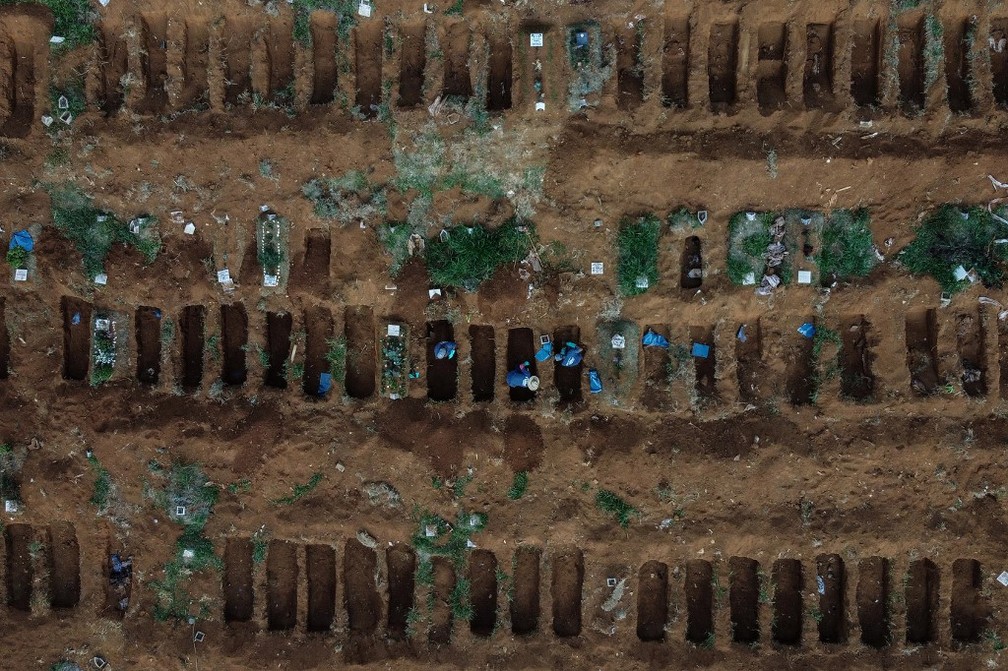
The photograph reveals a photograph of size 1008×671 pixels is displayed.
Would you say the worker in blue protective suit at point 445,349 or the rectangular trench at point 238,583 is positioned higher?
the worker in blue protective suit at point 445,349

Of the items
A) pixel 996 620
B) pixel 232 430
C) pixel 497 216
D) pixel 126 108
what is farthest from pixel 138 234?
pixel 996 620

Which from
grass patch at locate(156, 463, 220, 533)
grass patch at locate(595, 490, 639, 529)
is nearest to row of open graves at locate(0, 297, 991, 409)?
grass patch at locate(156, 463, 220, 533)

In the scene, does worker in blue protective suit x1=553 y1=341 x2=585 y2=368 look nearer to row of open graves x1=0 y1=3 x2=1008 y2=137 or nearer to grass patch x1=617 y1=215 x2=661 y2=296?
grass patch x1=617 y1=215 x2=661 y2=296

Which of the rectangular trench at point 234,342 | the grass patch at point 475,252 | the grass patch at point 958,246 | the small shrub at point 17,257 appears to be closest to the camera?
the grass patch at point 958,246

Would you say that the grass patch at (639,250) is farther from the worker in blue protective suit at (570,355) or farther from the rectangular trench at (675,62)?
the rectangular trench at (675,62)

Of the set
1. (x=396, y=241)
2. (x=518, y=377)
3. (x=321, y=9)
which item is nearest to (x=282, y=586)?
(x=518, y=377)

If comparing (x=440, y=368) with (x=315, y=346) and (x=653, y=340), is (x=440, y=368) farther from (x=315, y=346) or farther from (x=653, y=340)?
(x=653, y=340)

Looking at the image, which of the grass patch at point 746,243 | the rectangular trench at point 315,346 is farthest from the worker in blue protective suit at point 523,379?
the grass patch at point 746,243

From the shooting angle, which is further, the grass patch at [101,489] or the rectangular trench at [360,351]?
the rectangular trench at [360,351]

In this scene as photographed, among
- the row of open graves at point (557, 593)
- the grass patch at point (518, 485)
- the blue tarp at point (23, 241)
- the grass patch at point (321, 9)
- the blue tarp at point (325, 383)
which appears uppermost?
the grass patch at point (321, 9)
